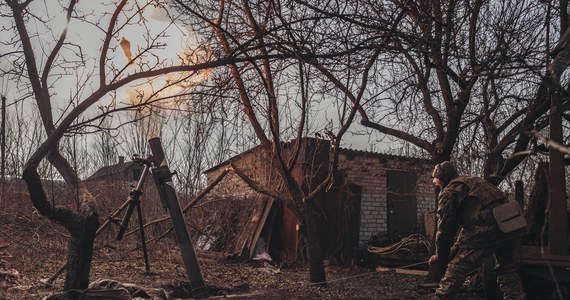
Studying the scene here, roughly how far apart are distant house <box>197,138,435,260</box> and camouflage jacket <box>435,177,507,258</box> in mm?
4852

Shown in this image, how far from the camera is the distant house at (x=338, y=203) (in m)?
11.7

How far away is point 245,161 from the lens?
535 inches

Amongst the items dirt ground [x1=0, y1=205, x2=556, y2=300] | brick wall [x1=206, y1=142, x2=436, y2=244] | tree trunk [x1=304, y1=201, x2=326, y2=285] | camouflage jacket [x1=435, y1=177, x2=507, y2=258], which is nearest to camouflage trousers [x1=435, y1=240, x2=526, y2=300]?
camouflage jacket [x1=435, y1=177, x2=507, y2=258]

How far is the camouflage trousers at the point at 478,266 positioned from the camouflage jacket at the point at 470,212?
5.2 inches

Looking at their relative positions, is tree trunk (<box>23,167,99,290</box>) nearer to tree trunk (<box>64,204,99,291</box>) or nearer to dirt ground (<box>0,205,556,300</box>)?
tree trunk (<box>64,204,99,291</box>)

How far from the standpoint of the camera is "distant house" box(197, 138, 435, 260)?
11688 millimetres

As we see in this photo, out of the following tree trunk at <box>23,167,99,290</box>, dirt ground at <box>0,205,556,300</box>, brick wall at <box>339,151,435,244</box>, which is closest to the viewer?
tree trunk at <box>23,167,99,290</box>

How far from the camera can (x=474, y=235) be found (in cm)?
586

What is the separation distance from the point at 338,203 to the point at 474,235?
6.57 metres

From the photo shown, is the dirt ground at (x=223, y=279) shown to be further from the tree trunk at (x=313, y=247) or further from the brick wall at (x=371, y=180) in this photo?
the brick wall at (x=371, y=180)

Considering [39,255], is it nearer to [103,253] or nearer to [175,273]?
[103,253]

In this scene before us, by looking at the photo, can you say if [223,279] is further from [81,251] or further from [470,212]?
[470,212]

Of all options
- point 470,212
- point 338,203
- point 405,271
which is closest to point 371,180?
point 338,203

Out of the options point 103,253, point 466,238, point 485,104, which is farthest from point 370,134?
point 103,253
